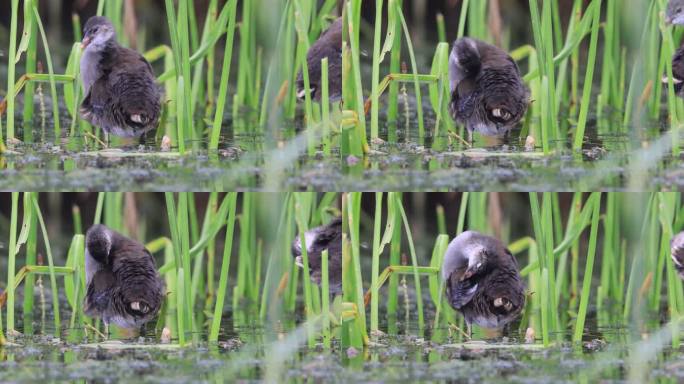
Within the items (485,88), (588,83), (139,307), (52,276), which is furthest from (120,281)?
(588,83)

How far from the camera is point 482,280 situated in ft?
15.8

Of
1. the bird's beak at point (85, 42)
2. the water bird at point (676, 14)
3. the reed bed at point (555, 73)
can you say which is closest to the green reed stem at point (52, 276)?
the bird's beak at point (85, 42)

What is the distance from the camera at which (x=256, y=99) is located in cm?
502

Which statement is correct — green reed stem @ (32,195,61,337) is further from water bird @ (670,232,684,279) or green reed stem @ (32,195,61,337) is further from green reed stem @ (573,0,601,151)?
water bird @ (670,232,684,279)

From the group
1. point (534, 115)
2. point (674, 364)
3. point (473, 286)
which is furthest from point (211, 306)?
point (674, 364)

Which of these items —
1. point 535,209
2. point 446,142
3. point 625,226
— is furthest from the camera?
point 625,226

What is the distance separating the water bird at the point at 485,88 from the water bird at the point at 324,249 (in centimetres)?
65

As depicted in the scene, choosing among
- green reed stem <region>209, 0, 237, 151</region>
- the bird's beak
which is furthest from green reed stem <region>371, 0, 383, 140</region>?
the bird's beak

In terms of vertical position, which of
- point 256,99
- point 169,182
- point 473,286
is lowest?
point 473,286

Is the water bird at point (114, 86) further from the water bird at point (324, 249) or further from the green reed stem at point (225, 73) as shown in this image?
the water bird at point (324, 249)

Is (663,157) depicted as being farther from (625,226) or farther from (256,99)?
(256,99)

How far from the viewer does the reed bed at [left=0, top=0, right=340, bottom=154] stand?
4.79 m

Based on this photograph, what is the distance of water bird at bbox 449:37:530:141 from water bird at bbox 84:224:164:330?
4.34 ft

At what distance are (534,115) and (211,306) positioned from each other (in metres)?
1.53
